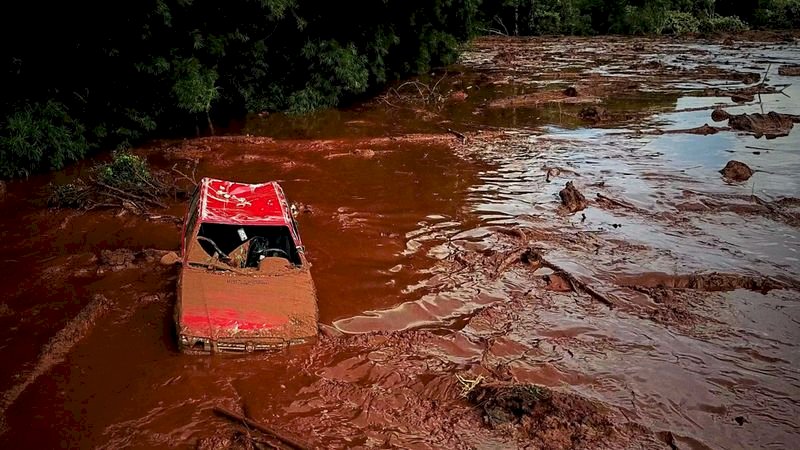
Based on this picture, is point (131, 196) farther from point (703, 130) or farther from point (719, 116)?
point (719, 116)

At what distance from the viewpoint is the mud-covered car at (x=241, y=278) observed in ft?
21.3

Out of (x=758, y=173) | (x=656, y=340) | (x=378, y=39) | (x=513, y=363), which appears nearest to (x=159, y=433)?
(x=513, y=363)

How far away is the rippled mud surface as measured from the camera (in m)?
5.82

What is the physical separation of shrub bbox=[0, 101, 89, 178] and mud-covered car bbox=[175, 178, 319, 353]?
22.0 ft

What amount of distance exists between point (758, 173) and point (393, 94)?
13.4 metres

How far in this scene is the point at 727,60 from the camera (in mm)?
30453

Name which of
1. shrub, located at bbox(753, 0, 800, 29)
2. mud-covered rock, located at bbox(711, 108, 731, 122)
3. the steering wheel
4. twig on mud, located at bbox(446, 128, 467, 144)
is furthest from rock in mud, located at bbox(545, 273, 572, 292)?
shrub, located at bbox(753, 0, 800, 29)

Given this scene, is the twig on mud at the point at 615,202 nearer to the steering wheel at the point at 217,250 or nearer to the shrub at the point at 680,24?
the steering wheel at the point at 217,250

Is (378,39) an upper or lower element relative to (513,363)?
upper

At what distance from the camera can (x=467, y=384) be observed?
20.8ft

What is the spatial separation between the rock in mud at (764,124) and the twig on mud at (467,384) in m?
13.8

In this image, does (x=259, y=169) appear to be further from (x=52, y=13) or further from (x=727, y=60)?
(x=727, y=60)

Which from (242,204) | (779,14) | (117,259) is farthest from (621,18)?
(117,259)

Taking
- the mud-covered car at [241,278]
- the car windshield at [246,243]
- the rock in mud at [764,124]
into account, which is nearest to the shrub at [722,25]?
the rock in mud at [764,124]
